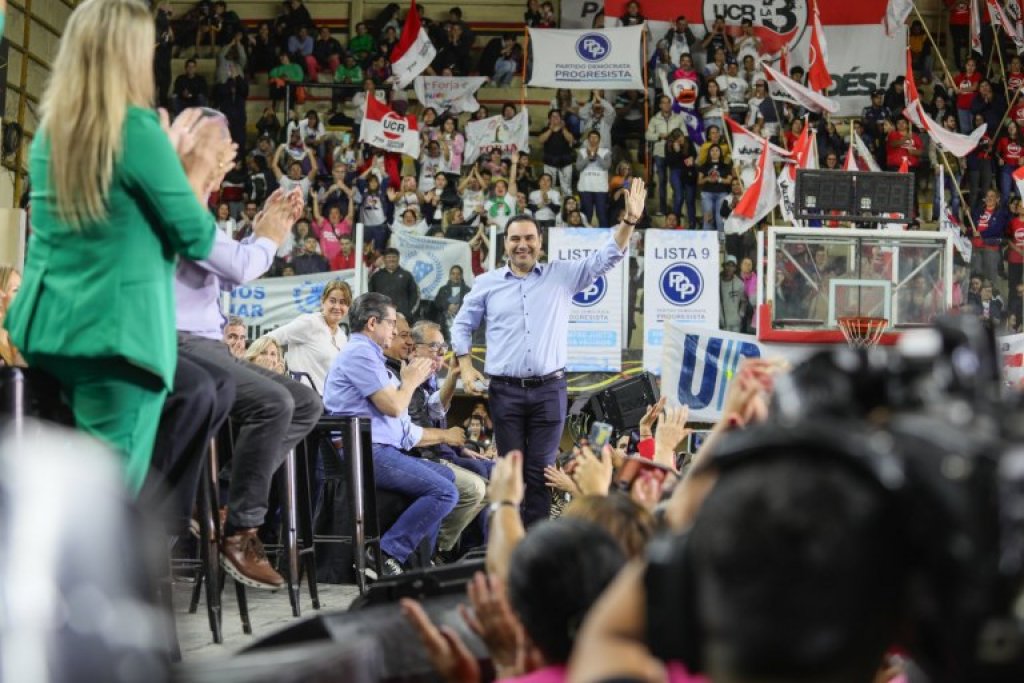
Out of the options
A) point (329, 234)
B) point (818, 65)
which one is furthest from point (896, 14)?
point (329, 234)

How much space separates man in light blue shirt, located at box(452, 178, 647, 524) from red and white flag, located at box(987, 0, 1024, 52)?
47.7ft

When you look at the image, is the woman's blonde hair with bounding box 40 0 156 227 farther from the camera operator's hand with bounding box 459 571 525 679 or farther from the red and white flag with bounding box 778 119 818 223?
the red and white flag with bounding box 778 119 818 223

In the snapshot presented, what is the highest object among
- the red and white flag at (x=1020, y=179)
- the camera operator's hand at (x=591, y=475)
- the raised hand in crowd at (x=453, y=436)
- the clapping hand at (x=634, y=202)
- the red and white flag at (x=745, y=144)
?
the red and white flag at (x=745, y=144)

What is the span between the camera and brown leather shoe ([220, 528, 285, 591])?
428cm

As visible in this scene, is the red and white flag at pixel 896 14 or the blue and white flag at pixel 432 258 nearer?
the blue and white flag at pixel 432 258

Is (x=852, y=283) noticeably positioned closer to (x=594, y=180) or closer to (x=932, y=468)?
(x=594, y=180)

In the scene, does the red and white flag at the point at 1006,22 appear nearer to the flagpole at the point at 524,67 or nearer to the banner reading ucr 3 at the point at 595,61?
the banner reading ucr 3 at the point at 595,61

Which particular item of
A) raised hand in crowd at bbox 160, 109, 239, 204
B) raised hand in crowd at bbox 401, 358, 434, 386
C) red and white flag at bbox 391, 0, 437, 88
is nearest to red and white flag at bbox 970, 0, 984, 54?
red and white flag at bbox 391, 0, 437, 88

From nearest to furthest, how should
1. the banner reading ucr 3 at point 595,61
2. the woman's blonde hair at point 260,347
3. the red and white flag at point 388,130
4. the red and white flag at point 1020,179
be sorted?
1. the woman's blonde hair at point 260,347
2. the red and white flag at point 1020,179
3. the red and white flag at point 388,130
4. the banner reading ucr 3 at point 595,61

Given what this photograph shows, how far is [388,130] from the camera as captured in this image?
63.3ft

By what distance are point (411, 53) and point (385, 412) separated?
46.4 ft

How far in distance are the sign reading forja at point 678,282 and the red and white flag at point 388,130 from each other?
16.7 feet

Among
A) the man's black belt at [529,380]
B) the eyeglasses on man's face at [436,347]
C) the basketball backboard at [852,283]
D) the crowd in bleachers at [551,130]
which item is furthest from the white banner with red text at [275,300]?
the man's black belt at [529,380]

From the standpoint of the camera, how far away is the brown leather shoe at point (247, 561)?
14.0 ft
